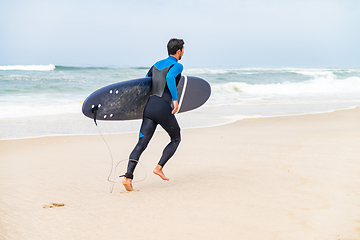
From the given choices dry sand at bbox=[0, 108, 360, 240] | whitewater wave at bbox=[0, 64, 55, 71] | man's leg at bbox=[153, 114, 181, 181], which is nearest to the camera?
dry sand at bbox=[0, 108, 360, 240]

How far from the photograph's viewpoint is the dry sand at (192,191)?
2705mm

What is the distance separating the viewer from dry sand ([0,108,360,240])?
2705 millimetres

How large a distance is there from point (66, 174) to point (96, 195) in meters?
0.87

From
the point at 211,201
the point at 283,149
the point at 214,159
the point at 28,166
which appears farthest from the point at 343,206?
the point at 28,166

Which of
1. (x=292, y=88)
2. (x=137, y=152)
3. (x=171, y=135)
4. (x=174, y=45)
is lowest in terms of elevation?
(x=292, y=88)

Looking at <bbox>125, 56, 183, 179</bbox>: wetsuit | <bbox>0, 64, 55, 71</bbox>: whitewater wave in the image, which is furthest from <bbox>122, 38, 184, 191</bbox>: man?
<bbox>0, 64, 55, 71</bbox>: whitewater wave


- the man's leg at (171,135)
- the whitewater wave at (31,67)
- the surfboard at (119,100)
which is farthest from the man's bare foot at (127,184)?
the whitewater wave at (31,67)

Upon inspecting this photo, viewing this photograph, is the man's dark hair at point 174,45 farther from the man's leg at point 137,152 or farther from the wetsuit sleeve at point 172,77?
the man's leg at point 137,152

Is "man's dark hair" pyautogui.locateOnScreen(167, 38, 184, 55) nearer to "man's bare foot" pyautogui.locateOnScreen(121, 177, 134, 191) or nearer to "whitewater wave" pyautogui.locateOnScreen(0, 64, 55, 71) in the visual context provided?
"man's bare foot" pyautogui.locateOnScreen(121, 177, 134, 191)

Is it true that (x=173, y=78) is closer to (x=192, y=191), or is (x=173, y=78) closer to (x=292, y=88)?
(x=192, y=191)

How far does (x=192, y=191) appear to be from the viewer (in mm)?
3658

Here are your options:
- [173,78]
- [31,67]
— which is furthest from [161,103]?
[31,67]

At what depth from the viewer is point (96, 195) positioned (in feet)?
11.6

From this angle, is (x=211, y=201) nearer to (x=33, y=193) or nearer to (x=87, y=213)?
(x=87, y=213)
